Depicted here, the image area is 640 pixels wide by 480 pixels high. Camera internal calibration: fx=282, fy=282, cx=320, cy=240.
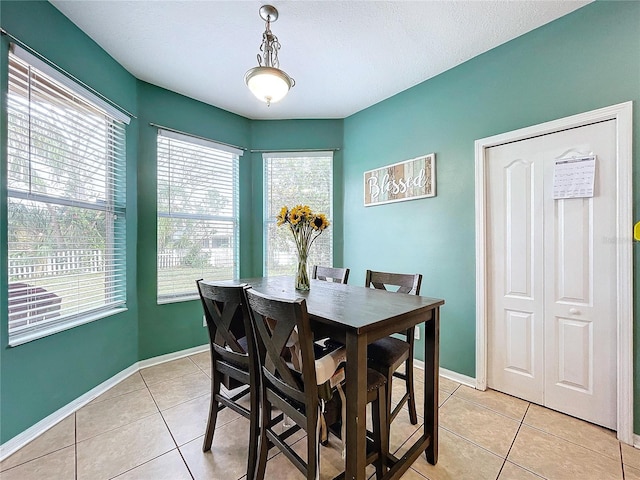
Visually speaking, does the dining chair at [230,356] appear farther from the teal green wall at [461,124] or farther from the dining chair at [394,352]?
the teal green wall at [461,124]

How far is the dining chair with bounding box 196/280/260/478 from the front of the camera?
1.39 m

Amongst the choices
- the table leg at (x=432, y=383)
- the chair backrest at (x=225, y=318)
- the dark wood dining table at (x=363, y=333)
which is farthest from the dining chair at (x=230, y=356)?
the table leg at (x=432, y=383)

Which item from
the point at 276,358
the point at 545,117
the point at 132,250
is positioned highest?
the point at 545,117

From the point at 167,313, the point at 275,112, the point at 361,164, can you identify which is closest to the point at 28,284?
the point at 167,313

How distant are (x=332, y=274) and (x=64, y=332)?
2032 mm

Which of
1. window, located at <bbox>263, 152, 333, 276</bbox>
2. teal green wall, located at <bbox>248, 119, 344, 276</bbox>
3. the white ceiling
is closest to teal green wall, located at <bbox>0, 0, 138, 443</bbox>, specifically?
the white ceiling

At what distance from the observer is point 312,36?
214cm

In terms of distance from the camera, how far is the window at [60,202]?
1.75 m

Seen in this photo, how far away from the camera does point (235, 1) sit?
6.01 feet

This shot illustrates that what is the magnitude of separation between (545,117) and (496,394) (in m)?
2.15

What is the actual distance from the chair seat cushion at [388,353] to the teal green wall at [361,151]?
113 centimetres

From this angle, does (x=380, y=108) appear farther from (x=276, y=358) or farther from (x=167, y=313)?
(x=167, y=313)

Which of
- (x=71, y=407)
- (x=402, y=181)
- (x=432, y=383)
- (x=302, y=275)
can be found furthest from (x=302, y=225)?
(x=71, y=407)

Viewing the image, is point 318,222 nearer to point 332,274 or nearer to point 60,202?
point 332,274
